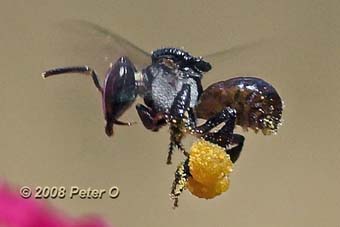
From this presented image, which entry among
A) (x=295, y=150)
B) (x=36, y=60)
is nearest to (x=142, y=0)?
(x=36, y=60)

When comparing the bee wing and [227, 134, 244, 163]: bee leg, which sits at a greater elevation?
the bee wing

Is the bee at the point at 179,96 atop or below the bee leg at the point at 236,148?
atop

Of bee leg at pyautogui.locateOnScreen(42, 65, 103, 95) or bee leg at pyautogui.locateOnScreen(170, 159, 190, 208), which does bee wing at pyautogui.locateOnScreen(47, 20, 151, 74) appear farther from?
bee leg at pyautogui.locateOnScreen(170, 159, 190, 208)

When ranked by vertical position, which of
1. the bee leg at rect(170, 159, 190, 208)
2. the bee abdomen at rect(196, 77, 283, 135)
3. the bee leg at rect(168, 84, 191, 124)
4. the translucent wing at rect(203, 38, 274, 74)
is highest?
the translucent wing at rect(203, 38, 274, 74)

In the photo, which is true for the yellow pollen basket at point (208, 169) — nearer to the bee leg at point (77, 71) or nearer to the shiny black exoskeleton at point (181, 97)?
the shiny black exoskeleton at point (181, 97)

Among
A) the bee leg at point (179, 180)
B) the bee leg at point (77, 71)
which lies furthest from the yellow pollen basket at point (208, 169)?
the bee leg at point (77, 71)

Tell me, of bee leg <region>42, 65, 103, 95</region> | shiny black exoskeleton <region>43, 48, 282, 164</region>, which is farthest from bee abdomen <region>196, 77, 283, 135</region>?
bee leg <region>42, 65, 103, 95</region>

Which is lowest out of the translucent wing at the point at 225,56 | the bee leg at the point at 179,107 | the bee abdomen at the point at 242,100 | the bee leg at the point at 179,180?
the bee leg at the point at 179,180
